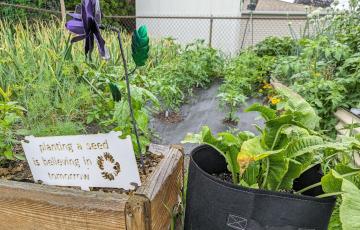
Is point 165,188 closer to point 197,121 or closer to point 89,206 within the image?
point 89,206

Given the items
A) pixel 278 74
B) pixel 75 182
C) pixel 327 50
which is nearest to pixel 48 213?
pixel 75 182

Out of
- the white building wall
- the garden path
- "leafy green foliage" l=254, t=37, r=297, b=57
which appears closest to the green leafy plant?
the garden path

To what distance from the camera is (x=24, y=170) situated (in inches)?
44.5

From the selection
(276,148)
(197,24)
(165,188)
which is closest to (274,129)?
(276,148)

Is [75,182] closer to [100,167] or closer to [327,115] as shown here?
[100,167]

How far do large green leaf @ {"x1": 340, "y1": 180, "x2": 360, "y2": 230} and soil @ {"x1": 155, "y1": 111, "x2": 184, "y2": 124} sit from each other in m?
2.33

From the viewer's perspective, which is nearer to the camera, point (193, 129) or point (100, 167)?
point (100, 167)

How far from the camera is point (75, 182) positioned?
969 millimetres

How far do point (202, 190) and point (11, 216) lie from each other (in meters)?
0.66

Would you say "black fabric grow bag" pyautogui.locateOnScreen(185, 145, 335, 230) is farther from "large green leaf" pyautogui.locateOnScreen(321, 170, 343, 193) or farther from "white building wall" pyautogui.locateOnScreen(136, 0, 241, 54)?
"white building wall" pyautogui.locateOnScreen(136, 0, 241, 54)

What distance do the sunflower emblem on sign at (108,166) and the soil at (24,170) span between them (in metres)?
0.08

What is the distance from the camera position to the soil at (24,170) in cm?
102

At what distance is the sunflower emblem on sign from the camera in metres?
0.90

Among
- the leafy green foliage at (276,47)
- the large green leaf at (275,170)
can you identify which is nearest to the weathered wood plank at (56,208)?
the large green leaf at (275,170)
